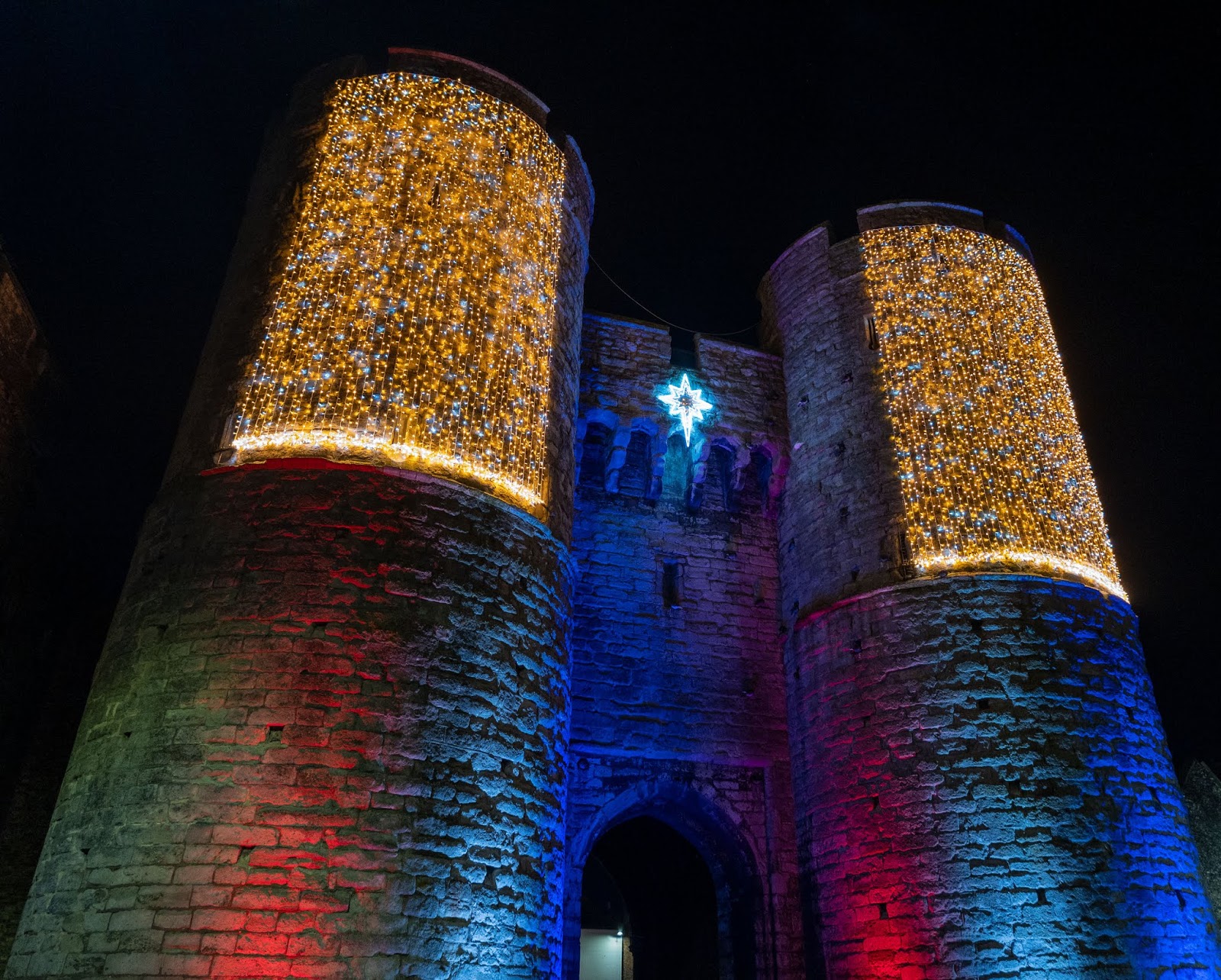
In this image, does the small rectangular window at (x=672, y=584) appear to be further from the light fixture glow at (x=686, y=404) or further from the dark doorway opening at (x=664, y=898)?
the dark doorway opening at (x=664, y=898)

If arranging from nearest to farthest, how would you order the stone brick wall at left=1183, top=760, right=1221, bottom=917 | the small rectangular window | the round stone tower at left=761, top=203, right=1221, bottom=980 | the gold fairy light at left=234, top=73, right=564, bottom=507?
the gold fairy light at left=234, top=73, right=564, bottom=507 < the round stone tower at left=761, top=203, right=1221, bottom=980 < the small rectangular window < the stone brick wall at left=1183, top=760, right=1221, bottom=917

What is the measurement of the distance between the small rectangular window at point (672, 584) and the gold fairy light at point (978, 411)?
2.80 meters

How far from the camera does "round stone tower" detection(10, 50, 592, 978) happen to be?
5410 millimetres

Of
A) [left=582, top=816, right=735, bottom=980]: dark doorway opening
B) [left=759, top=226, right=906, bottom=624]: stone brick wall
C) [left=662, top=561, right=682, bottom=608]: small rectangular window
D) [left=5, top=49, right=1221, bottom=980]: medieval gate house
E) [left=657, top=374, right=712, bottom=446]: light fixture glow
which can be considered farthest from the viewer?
[left=657, top=374, right=712, bottom=446]: light fixture glow

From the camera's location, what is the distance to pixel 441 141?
8648 mm

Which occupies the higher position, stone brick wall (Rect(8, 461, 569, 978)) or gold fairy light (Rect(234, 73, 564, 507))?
gold fairy light (Rect(234, 73, 564, 507))

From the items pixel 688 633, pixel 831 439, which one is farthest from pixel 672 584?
pixel 831 439

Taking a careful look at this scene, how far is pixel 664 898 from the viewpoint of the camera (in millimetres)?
11891

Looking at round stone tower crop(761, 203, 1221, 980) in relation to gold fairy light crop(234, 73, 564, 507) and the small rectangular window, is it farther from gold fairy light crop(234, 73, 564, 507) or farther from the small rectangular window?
gold fairy light crop(234, 73, 564, 507)

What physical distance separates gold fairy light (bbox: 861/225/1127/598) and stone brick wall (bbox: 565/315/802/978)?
6.40 feet

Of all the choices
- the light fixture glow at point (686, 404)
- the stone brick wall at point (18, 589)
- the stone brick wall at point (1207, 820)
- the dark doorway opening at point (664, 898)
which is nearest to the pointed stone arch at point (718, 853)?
the dark doorway opening at point (664, 898)

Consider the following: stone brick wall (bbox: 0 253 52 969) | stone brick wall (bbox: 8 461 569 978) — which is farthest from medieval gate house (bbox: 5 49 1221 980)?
stone brick wall (bbox: 0 253 52 969)

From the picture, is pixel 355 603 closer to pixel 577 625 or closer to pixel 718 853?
pixel 577 625

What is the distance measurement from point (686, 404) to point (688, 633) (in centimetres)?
292
